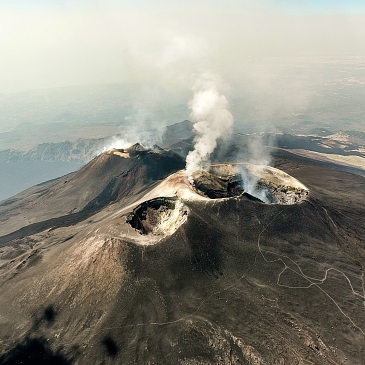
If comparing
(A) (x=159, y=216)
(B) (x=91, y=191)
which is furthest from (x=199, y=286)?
(B) (x=91, y=191)

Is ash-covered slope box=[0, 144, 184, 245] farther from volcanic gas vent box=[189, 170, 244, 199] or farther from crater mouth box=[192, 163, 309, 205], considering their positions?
crater mouth box=[192, 163, 309, 205]

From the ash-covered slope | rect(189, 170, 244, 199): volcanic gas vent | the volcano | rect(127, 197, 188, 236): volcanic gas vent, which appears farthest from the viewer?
the ash-covered slope

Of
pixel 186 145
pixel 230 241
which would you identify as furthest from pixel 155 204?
pixel 186 145

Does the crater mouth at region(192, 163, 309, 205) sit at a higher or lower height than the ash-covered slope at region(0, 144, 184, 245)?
higher

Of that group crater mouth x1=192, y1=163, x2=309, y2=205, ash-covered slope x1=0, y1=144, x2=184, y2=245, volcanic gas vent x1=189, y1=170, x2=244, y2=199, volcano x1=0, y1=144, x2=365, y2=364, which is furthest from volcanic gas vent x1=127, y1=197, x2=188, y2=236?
ash-covered slope x1=0, y1=144, x2=184, y2=245

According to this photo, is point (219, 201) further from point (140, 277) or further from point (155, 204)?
point (140, 277)

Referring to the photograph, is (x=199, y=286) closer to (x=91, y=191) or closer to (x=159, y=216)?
(x=159, y=216)
